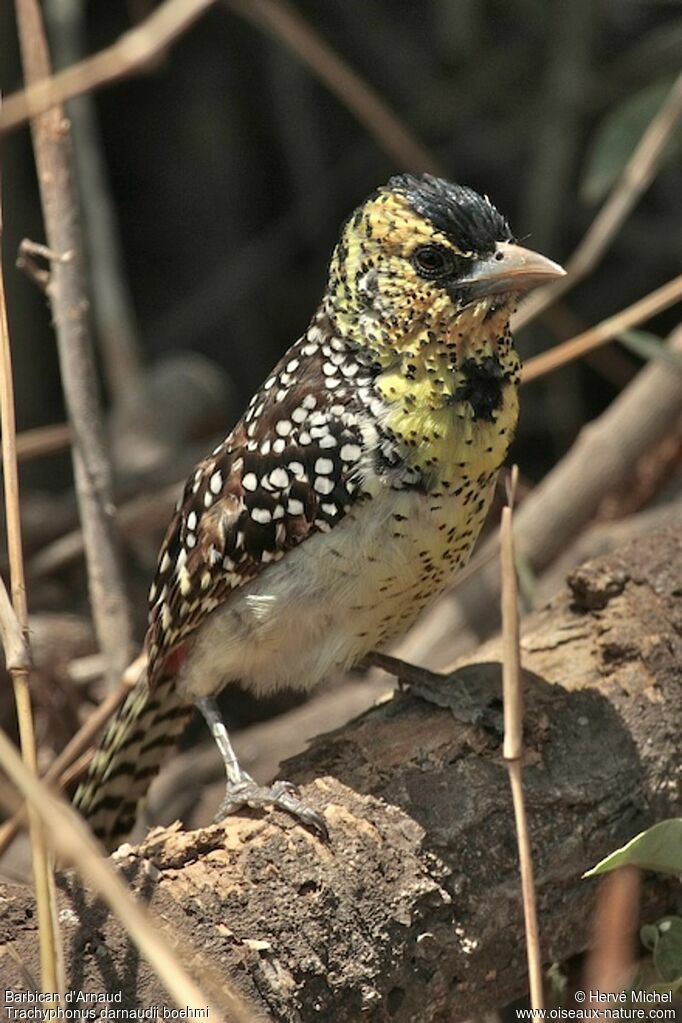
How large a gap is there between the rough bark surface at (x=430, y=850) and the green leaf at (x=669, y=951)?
0.44ft

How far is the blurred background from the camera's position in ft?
14.5

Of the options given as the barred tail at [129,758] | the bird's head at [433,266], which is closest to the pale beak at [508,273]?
the bird's head at [433,266]

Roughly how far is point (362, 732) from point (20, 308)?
3.11 meters

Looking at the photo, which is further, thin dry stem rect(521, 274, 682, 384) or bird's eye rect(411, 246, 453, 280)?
thin dry stem rect(521, 274, 682, 384)

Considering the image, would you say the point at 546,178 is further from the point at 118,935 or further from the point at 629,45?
the point at 118,935

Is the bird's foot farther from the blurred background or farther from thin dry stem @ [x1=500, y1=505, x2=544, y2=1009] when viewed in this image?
the blurred background

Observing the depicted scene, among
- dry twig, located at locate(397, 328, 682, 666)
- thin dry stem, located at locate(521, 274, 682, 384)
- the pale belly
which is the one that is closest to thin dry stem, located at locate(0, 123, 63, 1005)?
the pale belly

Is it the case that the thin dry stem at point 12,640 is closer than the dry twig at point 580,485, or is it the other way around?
the thin dry stem at point 12,640

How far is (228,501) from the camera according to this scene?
8.36 ft

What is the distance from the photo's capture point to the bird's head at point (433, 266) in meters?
2.38

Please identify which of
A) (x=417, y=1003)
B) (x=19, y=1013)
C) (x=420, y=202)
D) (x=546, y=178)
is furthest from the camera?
(x=546, y=178)

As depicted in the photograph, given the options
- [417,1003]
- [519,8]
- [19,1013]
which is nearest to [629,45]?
[519,8]

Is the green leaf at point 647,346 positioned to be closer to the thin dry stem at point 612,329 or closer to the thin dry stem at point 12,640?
the thin dry stem at point 612,329

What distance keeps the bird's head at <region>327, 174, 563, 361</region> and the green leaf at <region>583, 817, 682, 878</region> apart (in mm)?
869
